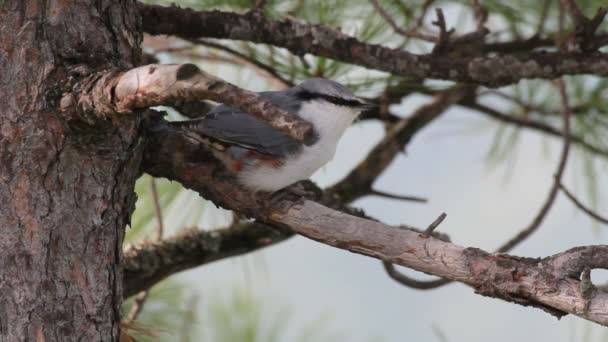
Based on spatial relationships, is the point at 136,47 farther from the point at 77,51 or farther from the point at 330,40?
the point at 330,40

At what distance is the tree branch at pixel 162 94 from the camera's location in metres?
0.98

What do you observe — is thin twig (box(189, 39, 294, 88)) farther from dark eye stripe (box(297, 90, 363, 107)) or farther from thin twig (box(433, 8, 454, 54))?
thin twig (box(433, 8, 454, 54))

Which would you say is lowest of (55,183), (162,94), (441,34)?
(55,183)

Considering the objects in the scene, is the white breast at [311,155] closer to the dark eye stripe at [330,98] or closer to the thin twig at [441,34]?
the dark eye stripe at [330,98]

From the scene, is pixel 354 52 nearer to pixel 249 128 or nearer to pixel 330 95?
pixel 330 95

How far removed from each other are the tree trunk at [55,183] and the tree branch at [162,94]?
3cm

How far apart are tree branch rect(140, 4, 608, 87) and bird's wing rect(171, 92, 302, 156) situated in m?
0.17

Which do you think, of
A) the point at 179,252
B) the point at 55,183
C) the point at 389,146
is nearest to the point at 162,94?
the point at 55,183

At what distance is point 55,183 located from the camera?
4.14 feet

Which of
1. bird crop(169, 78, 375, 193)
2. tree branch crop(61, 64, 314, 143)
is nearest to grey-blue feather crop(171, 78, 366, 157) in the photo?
bird crop(169, 78, 375, 193)

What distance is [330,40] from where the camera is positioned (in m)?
1.63

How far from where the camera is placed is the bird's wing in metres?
1.46

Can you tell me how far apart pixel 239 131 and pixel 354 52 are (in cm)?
26

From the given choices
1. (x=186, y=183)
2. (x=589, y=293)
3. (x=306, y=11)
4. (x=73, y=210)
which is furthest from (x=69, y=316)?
(x=306, y=11)
